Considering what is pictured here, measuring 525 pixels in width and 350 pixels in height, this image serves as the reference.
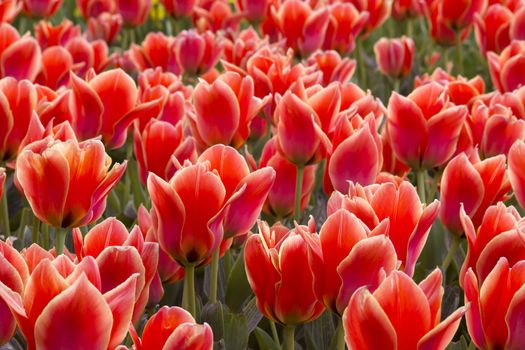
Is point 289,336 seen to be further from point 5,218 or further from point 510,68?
point 510,68

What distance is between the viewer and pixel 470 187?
5.99 ft

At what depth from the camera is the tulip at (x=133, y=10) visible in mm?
4078

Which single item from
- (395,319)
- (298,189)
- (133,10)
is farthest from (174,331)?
(133,10)

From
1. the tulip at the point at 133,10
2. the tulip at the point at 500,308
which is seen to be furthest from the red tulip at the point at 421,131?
the tulip at the point at 133,10

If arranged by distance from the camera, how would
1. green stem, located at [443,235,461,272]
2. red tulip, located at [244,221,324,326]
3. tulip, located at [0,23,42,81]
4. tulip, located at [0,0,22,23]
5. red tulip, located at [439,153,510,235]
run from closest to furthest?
red tulip, located at [244,221,324,326]
red tulip, located at [439,153,510,235]
green stem, located at [443,235,461,272]
tulip, located at [0,23,42,81]
tulip, located at [0,0,22,23]

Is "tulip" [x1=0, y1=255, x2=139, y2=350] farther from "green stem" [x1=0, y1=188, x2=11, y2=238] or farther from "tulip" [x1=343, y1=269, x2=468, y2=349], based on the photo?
"green stem" [x1=0, y1=188, x2=11, y2=238]

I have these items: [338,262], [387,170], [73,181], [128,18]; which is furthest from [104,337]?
[128,18]

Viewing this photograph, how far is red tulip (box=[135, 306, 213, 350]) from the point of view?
1.18m

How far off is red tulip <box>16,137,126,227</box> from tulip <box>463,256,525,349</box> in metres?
0.62

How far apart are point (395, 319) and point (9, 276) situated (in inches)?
19.5

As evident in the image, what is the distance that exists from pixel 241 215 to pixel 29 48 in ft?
4.05

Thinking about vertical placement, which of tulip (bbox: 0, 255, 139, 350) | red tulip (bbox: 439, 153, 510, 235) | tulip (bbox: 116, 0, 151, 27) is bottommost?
tulip (bbox: 116, 0, 151, 27)

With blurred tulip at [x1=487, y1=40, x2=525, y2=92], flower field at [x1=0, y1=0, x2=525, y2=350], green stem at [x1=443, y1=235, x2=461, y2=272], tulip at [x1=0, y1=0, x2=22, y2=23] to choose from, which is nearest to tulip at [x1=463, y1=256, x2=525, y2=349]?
flower field at [x1=0, y1=0, x2=525, y2=350]

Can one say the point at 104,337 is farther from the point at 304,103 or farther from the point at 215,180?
the point at 304,103
